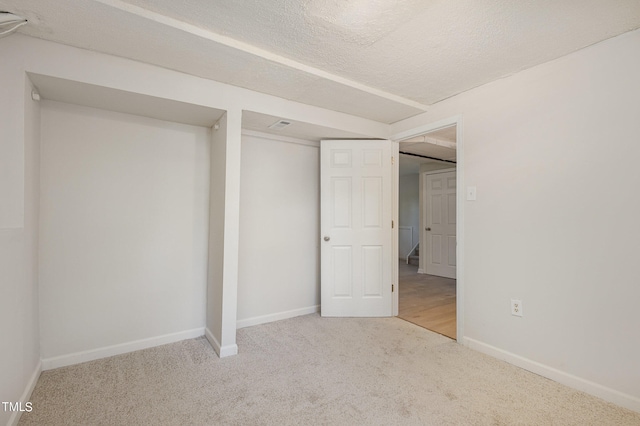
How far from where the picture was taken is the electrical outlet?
2273mm

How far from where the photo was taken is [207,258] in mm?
2908

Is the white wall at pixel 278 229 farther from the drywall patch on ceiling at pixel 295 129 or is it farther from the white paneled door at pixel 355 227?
the white paneled door at pixel 355 227

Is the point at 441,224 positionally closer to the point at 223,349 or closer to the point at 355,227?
the point at 355,227

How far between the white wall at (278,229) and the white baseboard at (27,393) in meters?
1.51

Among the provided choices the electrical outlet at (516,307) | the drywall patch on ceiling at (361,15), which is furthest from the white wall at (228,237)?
the electrical outlet at (516,307)

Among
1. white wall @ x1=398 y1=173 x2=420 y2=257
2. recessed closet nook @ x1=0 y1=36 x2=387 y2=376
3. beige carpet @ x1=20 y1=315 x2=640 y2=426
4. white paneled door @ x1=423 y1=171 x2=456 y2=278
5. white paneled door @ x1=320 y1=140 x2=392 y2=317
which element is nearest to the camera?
beige carpet @ x1=20 y1=315 x2=640 y2=426

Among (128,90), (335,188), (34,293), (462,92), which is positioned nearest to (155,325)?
(34,293)

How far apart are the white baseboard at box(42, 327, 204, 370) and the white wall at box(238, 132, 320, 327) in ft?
1.75

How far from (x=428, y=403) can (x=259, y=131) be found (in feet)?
9.19

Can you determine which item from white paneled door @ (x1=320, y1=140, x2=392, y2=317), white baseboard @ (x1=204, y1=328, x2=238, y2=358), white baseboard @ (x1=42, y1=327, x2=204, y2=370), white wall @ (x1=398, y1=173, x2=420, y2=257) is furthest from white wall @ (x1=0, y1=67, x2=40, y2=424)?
white wall @ (x1=398, y1=173, x2=420, y2=257)

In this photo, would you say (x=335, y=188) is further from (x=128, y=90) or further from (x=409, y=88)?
(x=128, y=90)

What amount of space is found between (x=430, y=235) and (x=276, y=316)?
3.95 metres

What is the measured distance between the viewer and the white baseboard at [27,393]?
158 cm

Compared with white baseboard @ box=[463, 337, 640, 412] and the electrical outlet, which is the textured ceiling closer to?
the electrical outlet
